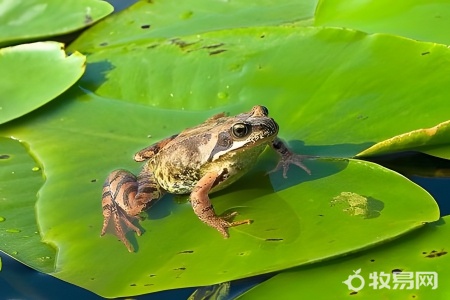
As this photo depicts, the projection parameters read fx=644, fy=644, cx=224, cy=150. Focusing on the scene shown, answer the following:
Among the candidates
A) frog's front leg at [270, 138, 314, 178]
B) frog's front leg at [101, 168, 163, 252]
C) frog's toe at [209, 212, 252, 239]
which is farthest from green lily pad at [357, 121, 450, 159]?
frog's front leg at [101, 168, 163, 252]

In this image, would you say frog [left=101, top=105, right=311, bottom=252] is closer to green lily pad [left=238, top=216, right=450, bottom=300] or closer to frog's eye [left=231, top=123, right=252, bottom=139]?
frog's eye [left=231, top=123, right=252, bottom=139]

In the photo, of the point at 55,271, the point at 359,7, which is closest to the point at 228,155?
the point at 55,271

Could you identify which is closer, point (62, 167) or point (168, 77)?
point (62, 167)

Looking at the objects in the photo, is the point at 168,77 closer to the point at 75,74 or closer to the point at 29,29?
the point at 75,74

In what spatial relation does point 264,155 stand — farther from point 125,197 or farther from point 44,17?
point 44,17

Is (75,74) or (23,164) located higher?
(75,74)

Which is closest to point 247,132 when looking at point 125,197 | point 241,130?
point 241,130

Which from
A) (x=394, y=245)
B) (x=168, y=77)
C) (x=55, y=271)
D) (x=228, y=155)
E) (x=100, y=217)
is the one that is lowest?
(x=55, y=271)

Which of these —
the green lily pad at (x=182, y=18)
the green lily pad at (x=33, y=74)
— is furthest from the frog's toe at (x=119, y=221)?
the green lily pad at (x=182, y=18)
